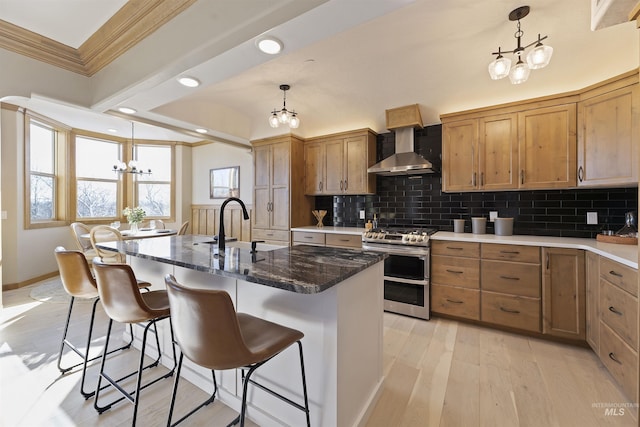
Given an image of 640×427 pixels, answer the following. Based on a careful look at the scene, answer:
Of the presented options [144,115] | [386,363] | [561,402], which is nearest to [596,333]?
[561,402]

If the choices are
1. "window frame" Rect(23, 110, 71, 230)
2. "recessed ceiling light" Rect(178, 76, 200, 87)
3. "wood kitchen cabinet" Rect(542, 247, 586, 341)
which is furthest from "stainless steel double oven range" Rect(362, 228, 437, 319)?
"window frame" Rect(23, 110, 71, 230)

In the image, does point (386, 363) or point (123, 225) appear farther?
point (123, 225)

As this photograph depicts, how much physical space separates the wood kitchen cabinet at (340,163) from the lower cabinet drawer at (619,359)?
2638mm

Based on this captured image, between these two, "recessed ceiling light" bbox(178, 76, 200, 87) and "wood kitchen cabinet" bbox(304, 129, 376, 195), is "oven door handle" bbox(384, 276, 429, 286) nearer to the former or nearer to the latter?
"wood kitchen cabinet" bbox(304, 129, 376, 195)

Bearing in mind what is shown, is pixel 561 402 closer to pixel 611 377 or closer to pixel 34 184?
pixel 611 377

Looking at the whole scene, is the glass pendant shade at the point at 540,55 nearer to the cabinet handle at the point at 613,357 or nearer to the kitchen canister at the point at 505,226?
the kitchen canister at the point at 505,226

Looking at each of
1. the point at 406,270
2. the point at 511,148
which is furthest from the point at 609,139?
the point at 406,270

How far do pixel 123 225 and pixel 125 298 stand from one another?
A: 5.33 metres

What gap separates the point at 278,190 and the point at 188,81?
2109mm

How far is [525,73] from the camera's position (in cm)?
Result: 200

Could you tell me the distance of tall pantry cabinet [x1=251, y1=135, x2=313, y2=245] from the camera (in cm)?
412

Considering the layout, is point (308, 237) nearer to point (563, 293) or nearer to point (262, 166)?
point (262, 166)

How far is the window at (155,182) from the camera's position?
19.5ft

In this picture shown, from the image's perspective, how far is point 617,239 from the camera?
2.37 meters
